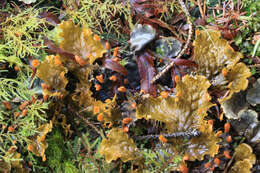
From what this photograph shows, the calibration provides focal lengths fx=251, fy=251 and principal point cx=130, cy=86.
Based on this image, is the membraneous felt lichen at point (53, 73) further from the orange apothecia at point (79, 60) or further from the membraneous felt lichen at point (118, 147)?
the membraneous felt lichen at point (118, 147)

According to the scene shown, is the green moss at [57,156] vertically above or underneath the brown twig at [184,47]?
underneath

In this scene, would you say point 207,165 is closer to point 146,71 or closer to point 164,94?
point 164,94

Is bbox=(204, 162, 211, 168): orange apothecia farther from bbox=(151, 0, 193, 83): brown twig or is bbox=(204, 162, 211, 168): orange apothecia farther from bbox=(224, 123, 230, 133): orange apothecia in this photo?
bbox=(151, 0, 193, 83): brown twig

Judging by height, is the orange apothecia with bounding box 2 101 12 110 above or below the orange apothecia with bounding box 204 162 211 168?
above

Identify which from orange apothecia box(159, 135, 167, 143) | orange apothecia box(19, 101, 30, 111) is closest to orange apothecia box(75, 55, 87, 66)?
orange apothecia box(19, 101, 30, 111)

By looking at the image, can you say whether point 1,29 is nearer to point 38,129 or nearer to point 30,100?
point 30,100

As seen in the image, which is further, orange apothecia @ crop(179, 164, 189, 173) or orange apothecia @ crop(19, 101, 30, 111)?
orange apothecia @ crop(19, 101, 30, 111)

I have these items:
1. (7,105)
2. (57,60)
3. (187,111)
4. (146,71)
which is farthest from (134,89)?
(7,105)

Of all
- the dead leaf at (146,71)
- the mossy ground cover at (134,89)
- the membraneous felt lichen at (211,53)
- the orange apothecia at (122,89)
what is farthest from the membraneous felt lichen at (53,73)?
the membraneous felt lichen at (211,53)
